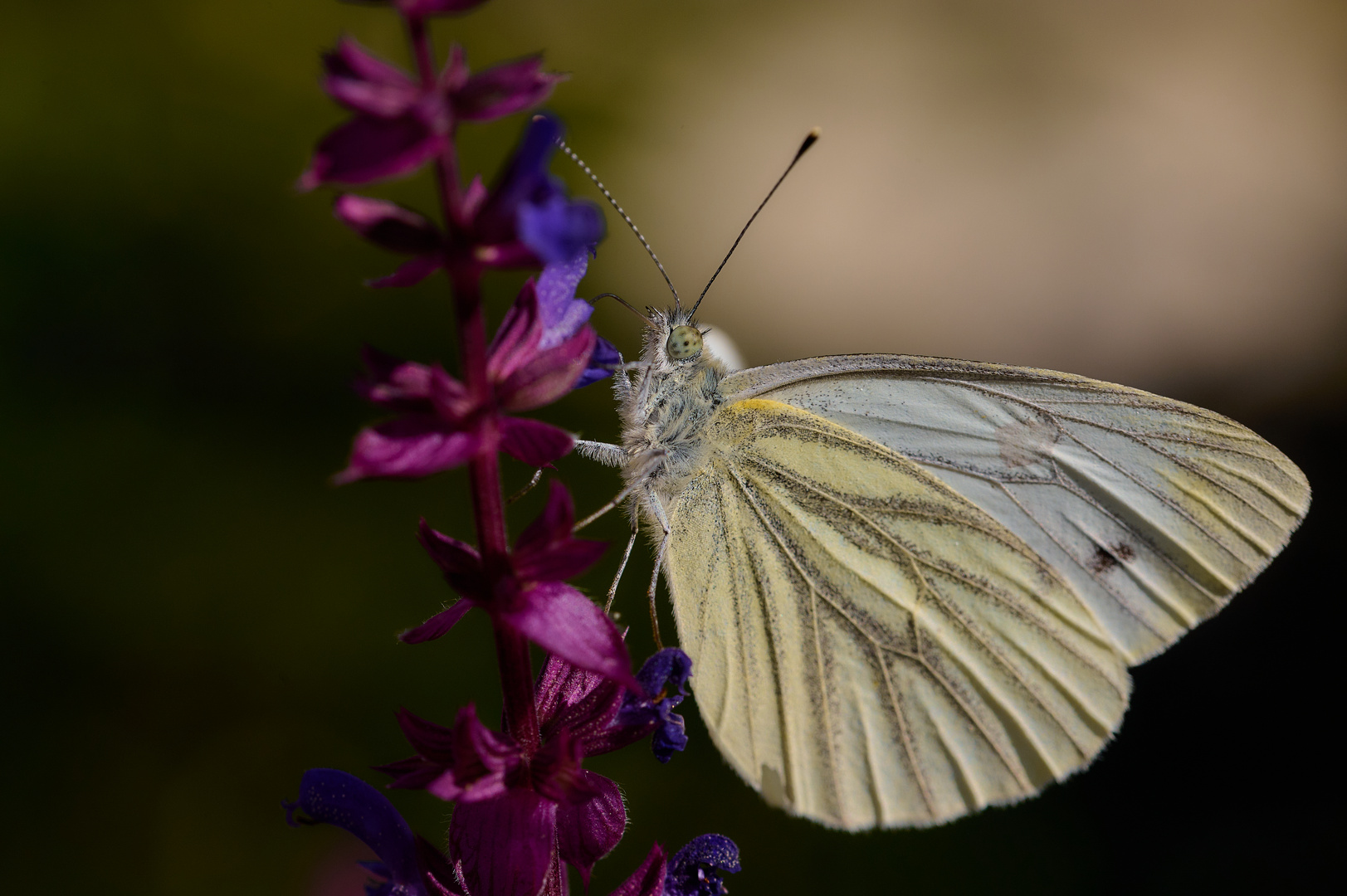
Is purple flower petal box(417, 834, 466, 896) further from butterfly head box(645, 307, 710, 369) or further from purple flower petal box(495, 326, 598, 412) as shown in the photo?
butterfly head box(645, 307, 710, 369)

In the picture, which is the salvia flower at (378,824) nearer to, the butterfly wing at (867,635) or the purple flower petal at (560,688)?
the purple flower petal at (560,688)

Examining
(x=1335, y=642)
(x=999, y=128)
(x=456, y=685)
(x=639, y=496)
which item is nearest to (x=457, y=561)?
(x=639, y=496)

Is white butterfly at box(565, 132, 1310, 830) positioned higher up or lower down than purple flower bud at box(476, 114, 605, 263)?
lower down

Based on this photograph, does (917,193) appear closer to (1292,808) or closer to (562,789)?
(1292,808)

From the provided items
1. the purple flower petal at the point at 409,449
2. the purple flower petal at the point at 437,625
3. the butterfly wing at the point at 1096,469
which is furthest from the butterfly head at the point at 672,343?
the purple flower petal at the point at 409,449

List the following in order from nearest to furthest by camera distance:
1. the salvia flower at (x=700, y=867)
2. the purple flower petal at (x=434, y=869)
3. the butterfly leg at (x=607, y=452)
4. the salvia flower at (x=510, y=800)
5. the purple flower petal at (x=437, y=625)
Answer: the salvia flower at (x=510, y=800), the purple flower petal at (x=437, y=625), the purple flower petal at (x=434, y=869), the salvia flower at (x=700, y=867), the butterfly leg at (x=607, y=452)

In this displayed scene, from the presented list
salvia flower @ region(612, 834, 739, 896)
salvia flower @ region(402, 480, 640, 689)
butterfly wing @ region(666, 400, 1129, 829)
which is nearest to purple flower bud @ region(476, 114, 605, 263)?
salvia flower @ region(402, 480, 640, 689)

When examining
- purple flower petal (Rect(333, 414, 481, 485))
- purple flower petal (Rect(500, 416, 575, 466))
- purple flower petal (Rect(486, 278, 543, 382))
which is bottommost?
purple flower petal (Rect(333, 414, 481, 485))
